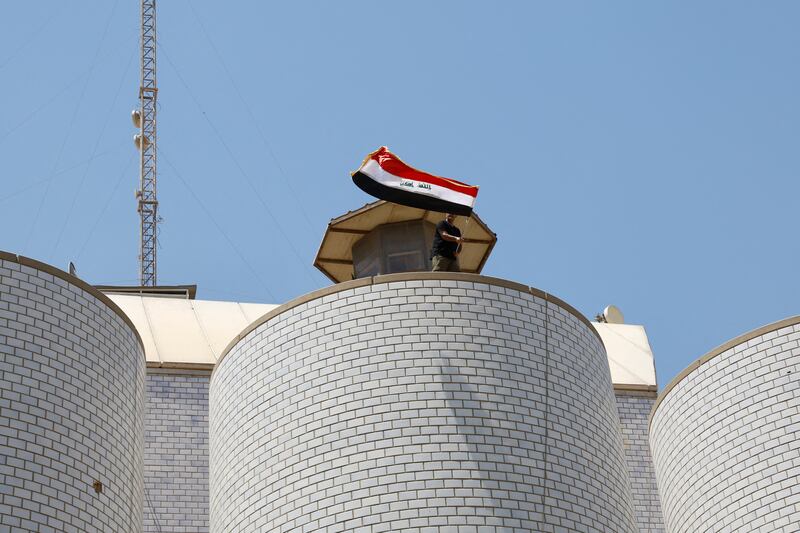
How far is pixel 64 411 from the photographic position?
797 inches

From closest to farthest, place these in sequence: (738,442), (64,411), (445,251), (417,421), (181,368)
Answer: (417,421), (64,411), (738,442), (445,251), (181,368)

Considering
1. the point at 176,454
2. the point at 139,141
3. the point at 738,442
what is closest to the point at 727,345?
the point at 738,442

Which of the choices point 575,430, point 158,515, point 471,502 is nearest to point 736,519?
point 575,430

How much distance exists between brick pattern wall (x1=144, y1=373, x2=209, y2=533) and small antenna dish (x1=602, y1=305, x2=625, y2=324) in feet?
33.6

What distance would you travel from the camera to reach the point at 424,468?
1970 centimetres

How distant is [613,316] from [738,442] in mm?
10833

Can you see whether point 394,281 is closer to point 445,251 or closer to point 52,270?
point 445,251

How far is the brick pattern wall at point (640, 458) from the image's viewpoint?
26.0 m

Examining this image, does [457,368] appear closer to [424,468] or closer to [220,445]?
[424,468]

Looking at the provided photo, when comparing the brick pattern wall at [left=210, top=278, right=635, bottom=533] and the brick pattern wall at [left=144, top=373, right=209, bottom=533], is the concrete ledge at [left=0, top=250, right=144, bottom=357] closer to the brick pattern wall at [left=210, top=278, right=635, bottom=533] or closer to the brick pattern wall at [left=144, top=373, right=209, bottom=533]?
the brick pattern wall at [left=210, top=278, right=635, bottom=533]

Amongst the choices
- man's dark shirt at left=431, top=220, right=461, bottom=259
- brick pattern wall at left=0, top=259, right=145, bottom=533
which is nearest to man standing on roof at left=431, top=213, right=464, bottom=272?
man's dark shirt at left=431, top=220, right=461, bottom=259

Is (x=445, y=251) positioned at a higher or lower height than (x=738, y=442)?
higher

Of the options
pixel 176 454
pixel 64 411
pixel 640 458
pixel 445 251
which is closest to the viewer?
pixel 64 411

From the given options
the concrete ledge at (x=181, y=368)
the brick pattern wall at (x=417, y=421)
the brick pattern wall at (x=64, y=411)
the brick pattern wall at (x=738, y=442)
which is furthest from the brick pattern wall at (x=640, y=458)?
the brick pattern wall at (x=64, y=411)
